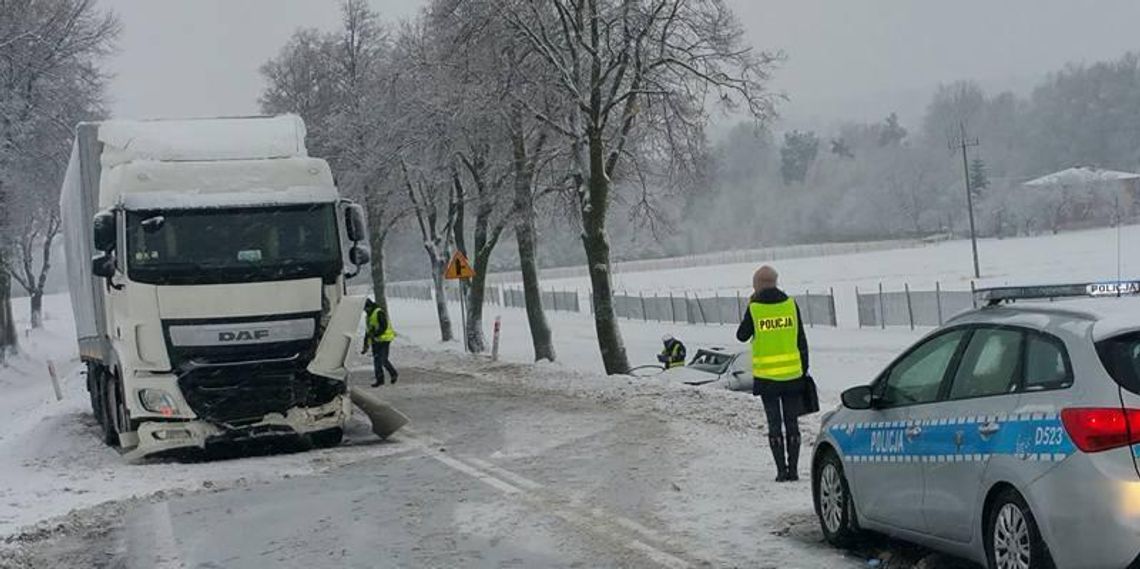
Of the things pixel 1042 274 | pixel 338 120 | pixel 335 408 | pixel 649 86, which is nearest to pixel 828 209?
pixel 1042 274

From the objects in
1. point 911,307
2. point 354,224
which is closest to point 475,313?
point 911,307

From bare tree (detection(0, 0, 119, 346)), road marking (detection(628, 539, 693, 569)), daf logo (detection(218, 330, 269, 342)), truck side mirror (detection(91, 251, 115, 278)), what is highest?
bare tree (detection(0, 0, 119, 346))

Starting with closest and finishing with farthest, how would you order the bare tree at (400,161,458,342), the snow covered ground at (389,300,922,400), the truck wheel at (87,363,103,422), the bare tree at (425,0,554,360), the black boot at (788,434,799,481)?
the black boot at (788,434,799,481) → the truck wheel at (87,363,103,422) → the bare tree at (425,0,554,360) → the snow covered ground at (389,300,922,400) → the bare tree at (400,161,458,342)

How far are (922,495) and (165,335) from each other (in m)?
9.34

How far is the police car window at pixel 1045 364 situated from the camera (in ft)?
20.1

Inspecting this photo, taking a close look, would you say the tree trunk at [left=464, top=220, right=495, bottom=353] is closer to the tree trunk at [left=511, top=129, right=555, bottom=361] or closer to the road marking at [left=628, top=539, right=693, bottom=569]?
the tree trunk at [left=511, top=129, right=555, bottom=361]

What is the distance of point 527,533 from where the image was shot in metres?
9.57

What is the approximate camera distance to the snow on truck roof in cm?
1520

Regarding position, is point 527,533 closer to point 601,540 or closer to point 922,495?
point 601,540

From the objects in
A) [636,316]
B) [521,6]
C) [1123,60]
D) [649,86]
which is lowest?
[636,316]

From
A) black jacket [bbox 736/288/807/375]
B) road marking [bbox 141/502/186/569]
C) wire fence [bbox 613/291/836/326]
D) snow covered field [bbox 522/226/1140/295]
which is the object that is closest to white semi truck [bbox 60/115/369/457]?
road marking [bbox 141/502/186/569]

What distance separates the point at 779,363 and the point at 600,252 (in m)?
14.8

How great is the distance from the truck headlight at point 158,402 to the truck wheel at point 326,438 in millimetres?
2163

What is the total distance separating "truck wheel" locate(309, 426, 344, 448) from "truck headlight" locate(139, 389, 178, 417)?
2.16m
